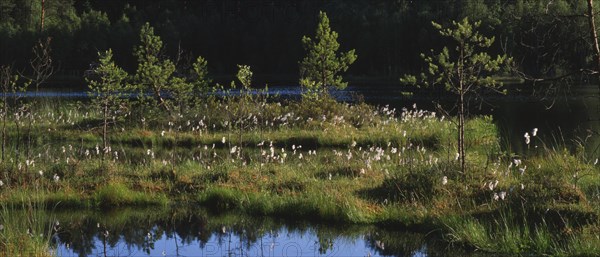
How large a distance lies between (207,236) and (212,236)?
0.33 ft

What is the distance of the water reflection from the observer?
1171 cm

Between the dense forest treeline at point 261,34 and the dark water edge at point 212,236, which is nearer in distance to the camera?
the dark water edge at point 212,236

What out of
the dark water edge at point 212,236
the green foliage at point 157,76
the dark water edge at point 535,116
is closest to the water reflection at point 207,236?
the dark water edge at point 212,236

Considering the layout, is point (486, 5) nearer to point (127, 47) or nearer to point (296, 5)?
point (127, 47)

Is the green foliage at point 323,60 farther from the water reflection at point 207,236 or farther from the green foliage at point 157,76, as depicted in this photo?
the water reflection at point 207,236

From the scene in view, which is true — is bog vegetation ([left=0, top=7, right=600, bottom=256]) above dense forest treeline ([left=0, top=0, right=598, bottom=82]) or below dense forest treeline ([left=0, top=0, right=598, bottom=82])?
below

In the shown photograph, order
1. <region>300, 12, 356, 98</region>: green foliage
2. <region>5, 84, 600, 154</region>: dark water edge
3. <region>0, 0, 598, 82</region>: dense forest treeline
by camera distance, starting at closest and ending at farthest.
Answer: <region>5, 84, 600, 154</region>: dark water edge
<region>300, 12, 356, 98</region>: green foliage
<region>0, 0, 598, 82</region>: dense forest treeline

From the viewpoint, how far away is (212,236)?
498 inches

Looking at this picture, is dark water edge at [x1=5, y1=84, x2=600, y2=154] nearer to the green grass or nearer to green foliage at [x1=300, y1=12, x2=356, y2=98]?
green foliage at [x1=300, y1=12, x2=356, y2=98]

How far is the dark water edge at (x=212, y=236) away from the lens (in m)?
11.7

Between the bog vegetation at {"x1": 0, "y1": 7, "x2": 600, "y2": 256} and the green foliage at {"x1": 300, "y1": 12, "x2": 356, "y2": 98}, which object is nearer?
the bog vegetation at {"x1": 0, "y1": 7, "x2": 600, "y2": 256}

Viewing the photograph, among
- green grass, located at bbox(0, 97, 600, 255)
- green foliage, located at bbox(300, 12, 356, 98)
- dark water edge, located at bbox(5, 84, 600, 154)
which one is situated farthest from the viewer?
green foliage, located at bbox(300, 12, 356, 98)

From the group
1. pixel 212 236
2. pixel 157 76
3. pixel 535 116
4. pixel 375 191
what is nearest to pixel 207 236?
pixel 212 236

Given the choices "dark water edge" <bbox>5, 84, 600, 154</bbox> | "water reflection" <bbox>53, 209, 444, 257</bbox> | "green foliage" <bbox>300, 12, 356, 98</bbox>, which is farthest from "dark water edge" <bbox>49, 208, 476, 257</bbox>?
"green foliage" <bbox>300, 12, 356, 98</bbox>
